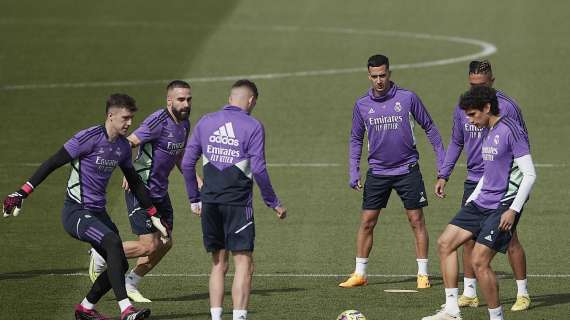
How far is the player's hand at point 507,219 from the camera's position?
12.2 m

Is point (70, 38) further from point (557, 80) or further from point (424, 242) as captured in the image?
point (424, 242)

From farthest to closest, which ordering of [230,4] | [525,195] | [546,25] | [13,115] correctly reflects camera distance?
[230,4] → [546,25] → [13,115] → [525,195]

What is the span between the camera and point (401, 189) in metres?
15.3

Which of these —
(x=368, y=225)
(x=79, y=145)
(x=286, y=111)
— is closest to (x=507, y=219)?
(x=368, y=225)

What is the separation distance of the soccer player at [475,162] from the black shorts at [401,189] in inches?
30.3

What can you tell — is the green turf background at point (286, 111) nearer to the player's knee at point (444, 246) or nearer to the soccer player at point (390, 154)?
the soccer player at point (390, 154)

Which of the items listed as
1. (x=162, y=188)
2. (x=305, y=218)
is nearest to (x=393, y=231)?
(x=305, y=218)

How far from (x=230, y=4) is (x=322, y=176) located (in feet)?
60.0

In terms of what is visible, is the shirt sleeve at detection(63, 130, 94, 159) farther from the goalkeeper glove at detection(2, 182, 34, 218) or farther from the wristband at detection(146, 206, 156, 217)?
the wristband at detection(146, 206, 156, 217)

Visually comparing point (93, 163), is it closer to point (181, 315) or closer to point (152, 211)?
point (152, 211)

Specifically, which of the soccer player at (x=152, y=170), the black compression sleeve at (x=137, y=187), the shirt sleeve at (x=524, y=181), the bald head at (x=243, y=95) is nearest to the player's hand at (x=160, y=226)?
the black compression sleeve at (x=137, y=187)

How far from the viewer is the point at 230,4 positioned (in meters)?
39.3

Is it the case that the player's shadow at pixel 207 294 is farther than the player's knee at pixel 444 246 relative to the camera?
Yes

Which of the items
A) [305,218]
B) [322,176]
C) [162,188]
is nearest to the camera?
[162,188]
